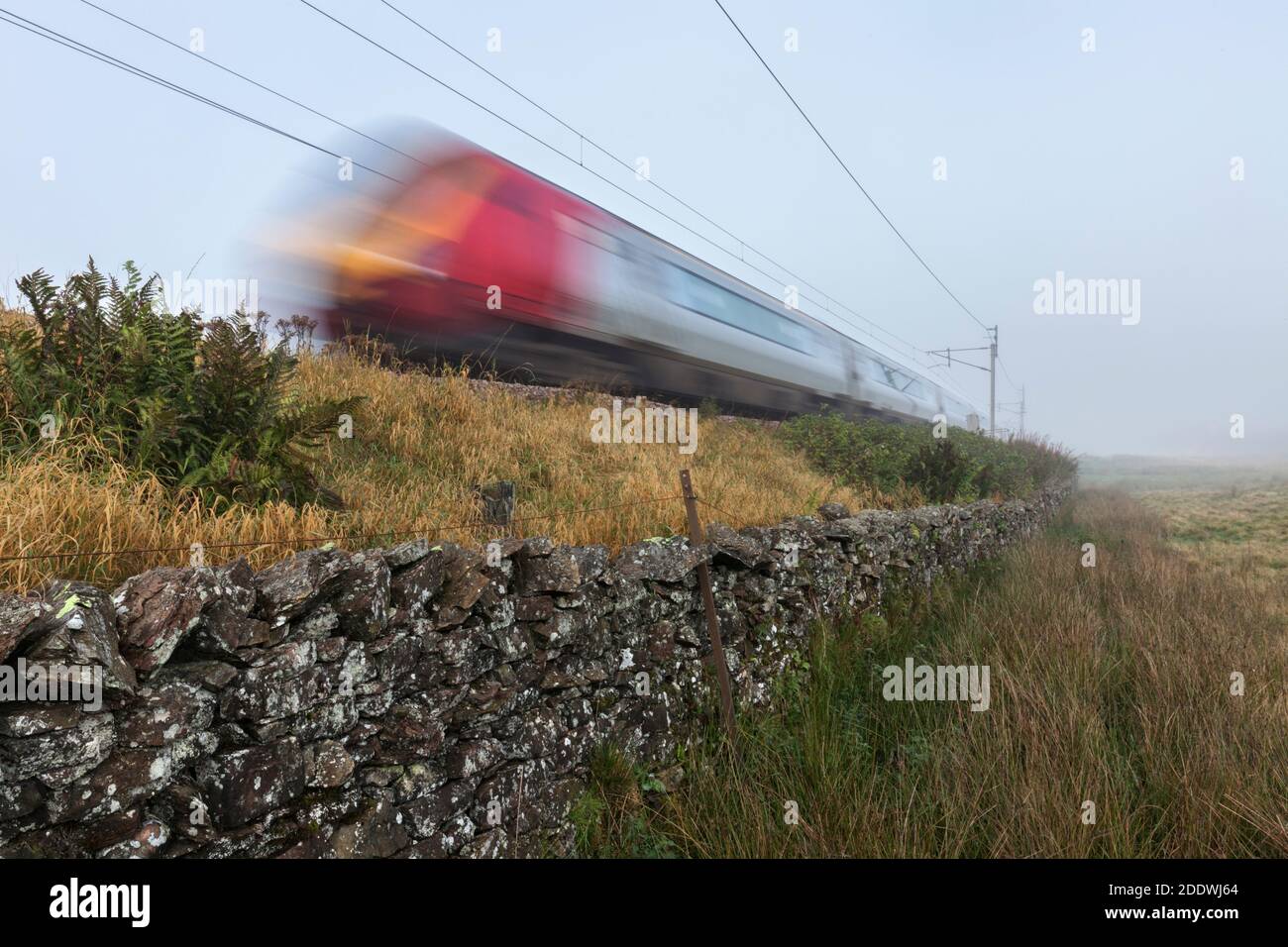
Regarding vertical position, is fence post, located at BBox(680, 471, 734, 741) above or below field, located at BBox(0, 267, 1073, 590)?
below

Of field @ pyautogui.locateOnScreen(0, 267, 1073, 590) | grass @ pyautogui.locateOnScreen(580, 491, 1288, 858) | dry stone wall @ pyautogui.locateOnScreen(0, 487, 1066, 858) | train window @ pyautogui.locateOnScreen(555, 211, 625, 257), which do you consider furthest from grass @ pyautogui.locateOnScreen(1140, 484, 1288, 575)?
dry stone wall @ pyautogui.locateOnScreen(0, 487, 1066, 858)

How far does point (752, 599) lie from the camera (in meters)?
4.53

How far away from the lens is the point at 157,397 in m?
3.63

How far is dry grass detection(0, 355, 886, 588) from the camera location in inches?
105

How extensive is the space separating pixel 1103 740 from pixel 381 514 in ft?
13.7

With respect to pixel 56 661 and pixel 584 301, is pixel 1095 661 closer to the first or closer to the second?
pixel 56 661

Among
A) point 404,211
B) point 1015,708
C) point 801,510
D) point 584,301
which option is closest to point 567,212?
point 584,301

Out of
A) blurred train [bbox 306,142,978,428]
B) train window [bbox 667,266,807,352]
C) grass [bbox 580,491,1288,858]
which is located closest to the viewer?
grass [bbox 580,491,1288,858]

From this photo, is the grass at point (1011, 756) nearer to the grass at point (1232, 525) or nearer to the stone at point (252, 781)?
the stone at point (252, 781)

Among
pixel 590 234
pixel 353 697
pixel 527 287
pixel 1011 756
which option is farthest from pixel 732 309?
pixel 353 697

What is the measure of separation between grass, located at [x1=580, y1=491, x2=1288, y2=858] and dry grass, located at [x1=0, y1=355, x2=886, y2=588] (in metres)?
1.51

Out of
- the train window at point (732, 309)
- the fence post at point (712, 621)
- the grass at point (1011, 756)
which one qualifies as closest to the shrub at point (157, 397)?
the fence post at point (712, 621)

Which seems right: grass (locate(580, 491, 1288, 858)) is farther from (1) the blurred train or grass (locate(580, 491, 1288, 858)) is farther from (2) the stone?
(1) the blurred train

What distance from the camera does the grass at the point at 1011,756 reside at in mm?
3111
